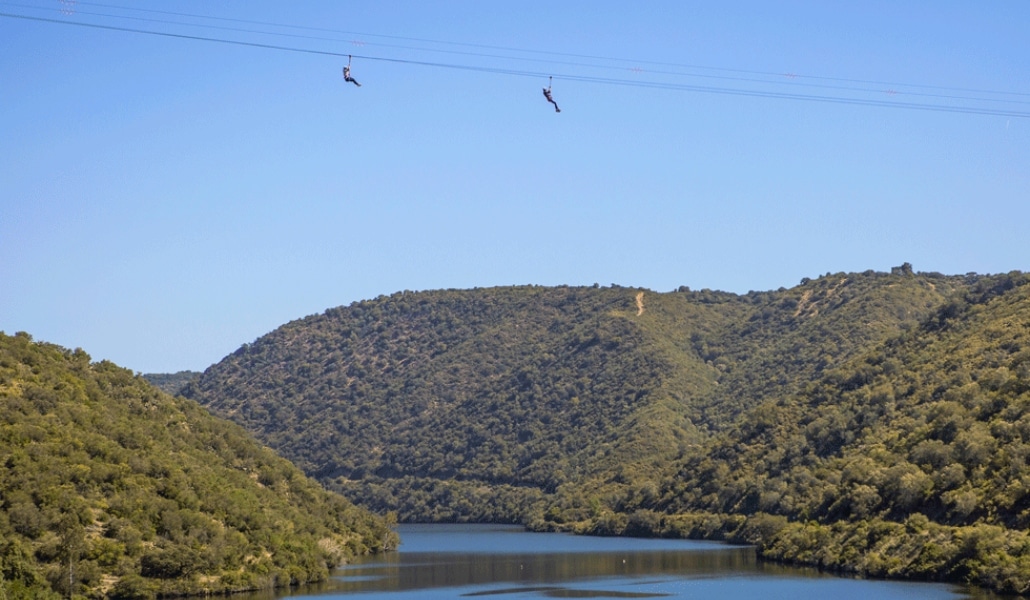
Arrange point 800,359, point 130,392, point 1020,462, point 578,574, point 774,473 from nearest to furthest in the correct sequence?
point 1020,462 → point 578,574 → point 130,392 → point 774,473 → point 800,359

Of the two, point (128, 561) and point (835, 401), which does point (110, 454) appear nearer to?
point (128, 561)

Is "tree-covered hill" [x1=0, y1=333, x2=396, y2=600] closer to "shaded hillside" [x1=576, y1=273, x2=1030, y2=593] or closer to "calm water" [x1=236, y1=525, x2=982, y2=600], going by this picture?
"calm water" [x1=236, y1=525, x2=982, y2=600]

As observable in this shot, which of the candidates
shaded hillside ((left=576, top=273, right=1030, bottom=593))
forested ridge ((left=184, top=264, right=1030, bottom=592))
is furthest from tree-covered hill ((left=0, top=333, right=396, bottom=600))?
forested ridge ((left=184, top=264, right=1030, bottom=592))

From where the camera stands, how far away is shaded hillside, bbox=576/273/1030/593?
3457 inches

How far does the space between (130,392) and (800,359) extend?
373 feet

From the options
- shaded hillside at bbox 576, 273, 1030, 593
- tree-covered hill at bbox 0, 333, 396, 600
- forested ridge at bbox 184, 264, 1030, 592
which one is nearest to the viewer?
tree-covered hill at bbox 0, 333, 396, 600

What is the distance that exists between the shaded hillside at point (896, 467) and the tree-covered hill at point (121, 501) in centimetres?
3912

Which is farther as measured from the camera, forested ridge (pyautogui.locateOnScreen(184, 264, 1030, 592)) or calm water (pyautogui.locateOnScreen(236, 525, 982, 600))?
forested ridge (pyautogui.locateOnScreen(184, 264, 1030, 592))

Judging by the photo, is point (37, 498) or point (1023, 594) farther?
point (37, 498)

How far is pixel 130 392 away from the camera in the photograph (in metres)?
110

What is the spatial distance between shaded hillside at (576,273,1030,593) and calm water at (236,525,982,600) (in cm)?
353

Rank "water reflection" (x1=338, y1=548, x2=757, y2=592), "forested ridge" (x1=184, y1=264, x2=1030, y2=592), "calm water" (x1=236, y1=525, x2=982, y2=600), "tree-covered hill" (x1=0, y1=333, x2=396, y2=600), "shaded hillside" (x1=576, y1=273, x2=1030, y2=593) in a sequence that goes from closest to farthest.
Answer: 1. "tree-covered hill" (x1=0, y1=333, x2=396, y2=600)
2. "calm water" (x1=236, y1=525, x2=982, y2=600)
3. "shaded hillside" (x1=576, y1=273, x2=1030, y2=593)
4. "forested ridge" (x1=184, y1=264, x2=1030, y2=592)
5. "water reflection" (x1=338, y1=548, x2=757, y2=592)

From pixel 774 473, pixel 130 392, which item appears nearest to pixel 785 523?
pixel 774 473

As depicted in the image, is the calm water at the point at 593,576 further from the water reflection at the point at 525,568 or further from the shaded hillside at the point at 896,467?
the shaded hillside at the point at 896,467
